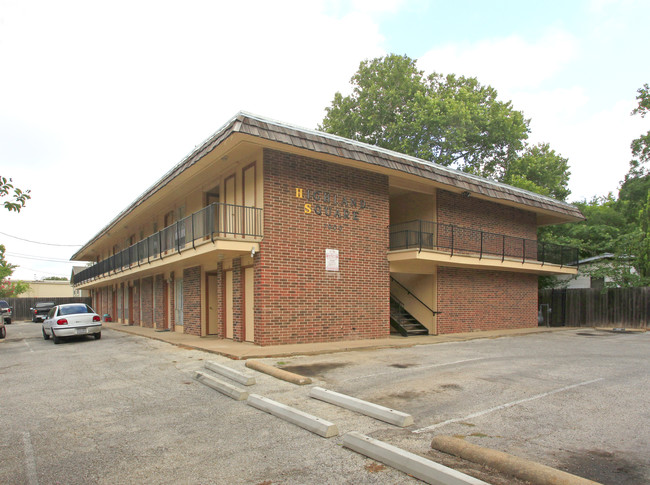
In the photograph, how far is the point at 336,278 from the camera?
13.3 metres

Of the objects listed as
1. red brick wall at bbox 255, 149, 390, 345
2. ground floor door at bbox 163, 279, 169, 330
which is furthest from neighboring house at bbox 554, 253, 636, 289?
ground floor door at bbox 163, 279, 169, 330

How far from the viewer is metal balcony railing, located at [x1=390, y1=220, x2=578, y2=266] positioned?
1606cm

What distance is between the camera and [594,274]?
22.8 m

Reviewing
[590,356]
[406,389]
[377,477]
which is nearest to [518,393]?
[406,389]

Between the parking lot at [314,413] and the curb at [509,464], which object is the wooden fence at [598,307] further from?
the curb at [509,464]

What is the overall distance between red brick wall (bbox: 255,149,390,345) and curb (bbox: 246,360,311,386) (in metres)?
3.09

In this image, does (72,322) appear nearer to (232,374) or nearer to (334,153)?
(232,374)

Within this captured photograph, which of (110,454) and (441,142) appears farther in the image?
(441,142)

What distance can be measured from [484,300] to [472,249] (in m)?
2.23

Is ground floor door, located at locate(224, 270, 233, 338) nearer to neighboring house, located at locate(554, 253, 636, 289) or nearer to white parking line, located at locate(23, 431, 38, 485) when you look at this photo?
white parking line, located at locate(23, 431, 38, 485)

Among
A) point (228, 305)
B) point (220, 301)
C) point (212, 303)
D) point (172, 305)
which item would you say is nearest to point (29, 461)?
point (228, 305)

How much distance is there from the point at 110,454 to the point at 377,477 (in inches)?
106

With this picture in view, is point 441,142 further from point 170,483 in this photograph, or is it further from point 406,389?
point 170,483

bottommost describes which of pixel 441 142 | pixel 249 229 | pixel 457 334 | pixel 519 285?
pixel 457 334
